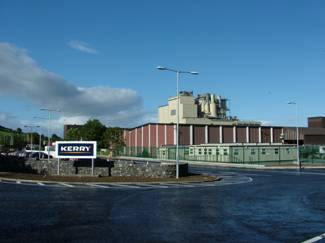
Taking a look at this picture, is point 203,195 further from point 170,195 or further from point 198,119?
point 198,119

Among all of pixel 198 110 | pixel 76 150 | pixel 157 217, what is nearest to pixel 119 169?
pixel 76 150

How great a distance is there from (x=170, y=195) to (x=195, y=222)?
8717 millimetres

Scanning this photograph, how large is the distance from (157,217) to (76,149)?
2186 cm

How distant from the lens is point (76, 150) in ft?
117

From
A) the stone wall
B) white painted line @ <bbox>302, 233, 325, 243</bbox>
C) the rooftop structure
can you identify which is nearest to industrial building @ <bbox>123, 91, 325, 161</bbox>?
the rooftop structure

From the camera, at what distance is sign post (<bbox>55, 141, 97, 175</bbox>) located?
1380 inches

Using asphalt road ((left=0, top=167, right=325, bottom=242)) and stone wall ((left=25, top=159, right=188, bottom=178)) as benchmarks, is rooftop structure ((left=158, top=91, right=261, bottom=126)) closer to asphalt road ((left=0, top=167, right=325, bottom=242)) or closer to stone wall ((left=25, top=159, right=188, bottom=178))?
stone wall ((left=25, top=159, right=188, bottom=178))

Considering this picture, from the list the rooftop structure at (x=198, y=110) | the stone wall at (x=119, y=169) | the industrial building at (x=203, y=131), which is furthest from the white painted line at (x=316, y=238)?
the rooftop structure at (x=198, y=110)

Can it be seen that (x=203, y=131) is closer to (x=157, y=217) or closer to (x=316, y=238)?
(x=157, y=217)

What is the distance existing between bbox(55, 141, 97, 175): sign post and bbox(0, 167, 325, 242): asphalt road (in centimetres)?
1227

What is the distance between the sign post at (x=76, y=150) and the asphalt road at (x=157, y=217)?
1227 centimetres

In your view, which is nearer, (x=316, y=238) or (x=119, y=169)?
(x=316, y=238)

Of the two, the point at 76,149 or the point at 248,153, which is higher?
the point at 76,149

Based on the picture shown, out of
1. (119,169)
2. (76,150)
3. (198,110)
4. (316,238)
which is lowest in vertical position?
(316,238)
